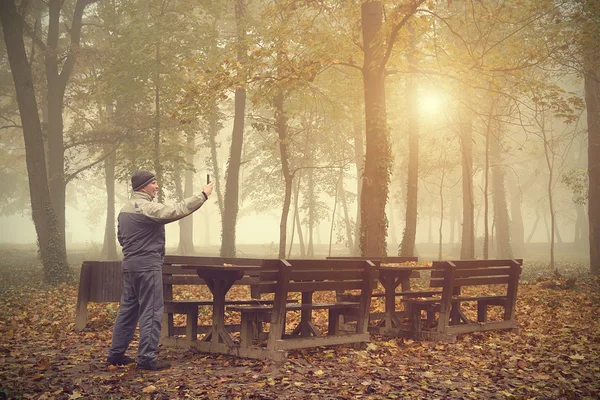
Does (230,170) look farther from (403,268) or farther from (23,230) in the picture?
(23,230)

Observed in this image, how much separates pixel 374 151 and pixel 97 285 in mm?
6879

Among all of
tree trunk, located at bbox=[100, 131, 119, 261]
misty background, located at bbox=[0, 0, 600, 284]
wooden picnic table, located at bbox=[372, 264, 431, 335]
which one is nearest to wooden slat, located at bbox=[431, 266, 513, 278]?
wooden picnic table, located at bbox=[372, 264, 431, 335]

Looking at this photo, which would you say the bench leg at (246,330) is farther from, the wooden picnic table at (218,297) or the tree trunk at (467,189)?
the tree trunk at (467,189)

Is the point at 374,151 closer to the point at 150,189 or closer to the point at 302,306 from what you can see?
the point at 302,306

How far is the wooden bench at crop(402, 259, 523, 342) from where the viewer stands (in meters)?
9.23

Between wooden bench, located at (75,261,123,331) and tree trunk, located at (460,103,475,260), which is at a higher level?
tree trunk, located at (460,103,475,260)

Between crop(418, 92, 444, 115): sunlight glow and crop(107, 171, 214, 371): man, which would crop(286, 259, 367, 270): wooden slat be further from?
crop(418, 92, 444, 115): sunlight glow

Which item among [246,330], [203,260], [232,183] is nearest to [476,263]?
[246,330]

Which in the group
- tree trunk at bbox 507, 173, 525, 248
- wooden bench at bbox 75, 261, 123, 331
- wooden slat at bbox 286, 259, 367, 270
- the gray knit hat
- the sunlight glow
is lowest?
wooden bench at bbox 75, 261, 123, 331

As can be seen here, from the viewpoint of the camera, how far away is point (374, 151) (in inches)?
578

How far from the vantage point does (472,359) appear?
8156mm

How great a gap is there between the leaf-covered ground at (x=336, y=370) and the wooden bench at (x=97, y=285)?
368mm

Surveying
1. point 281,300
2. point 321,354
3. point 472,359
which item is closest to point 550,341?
point 472,359

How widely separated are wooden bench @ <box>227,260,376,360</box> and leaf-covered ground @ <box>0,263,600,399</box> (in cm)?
19
